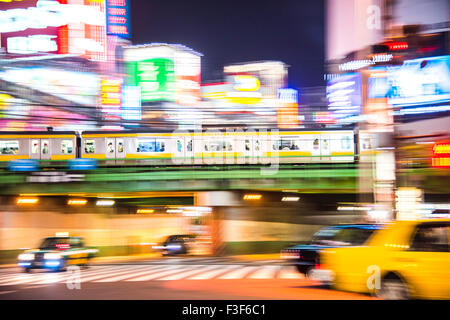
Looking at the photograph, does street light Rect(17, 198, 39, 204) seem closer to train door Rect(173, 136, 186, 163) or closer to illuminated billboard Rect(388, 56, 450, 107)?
train door Rect(173, 136, 186, 163)

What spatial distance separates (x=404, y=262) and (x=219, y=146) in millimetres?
23527

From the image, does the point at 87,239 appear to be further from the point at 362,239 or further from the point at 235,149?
the point at 362,239

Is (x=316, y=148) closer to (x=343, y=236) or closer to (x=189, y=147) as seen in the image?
(x=189, y=147)

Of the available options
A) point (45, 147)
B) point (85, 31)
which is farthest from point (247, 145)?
point (85, 31)

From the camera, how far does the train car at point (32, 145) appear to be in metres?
31.8

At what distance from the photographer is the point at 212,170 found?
27.0 meters

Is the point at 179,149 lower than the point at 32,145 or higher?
lower

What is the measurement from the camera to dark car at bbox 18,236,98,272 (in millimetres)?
17781

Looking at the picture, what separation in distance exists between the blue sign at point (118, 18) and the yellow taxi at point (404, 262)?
63.6 meters

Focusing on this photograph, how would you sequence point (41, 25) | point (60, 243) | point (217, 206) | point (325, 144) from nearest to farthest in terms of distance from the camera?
point (60, 243)
point (217, 206)
point (325, 144)
point (41, 25)

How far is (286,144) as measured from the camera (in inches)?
1262

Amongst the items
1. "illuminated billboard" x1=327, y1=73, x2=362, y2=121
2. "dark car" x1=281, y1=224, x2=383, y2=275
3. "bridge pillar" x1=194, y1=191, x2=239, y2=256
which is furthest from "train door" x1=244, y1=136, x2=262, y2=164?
"illuminated billboard" x1=327, y1=73, x2=362, y2=121

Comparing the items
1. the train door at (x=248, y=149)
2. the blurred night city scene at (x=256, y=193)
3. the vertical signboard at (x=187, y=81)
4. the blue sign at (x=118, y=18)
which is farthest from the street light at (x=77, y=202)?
the blue sign at (x=118, y=18)

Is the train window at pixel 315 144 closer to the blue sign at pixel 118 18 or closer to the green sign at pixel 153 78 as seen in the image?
the green sign at pixel 153 78
